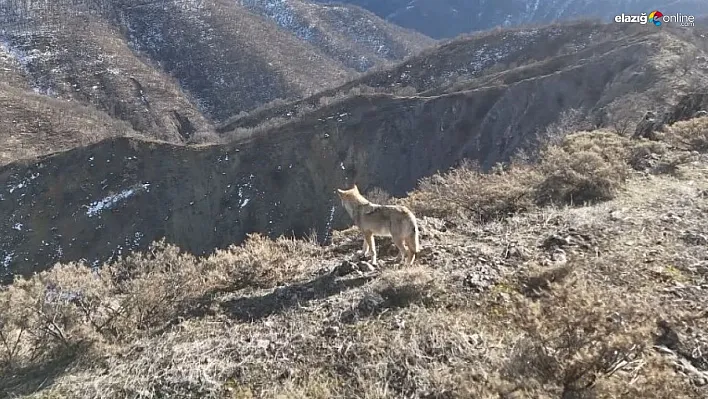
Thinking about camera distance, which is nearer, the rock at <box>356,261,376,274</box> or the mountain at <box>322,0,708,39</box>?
the rock at <box>356,261,376,274</box>

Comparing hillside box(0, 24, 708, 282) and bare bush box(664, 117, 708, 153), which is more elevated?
bare bush box(664, 117, 708, 153)

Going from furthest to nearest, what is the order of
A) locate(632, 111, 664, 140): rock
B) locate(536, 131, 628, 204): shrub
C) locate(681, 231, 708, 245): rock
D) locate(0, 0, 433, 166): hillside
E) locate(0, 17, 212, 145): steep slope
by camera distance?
locate(0, 0, 433, 166): hillside
locate(0, 17, 212, 145): steep slope
locate(632, 111, 664, 140): rock
locate(536, 131, 628, 204): shrub
locate(681, 231, 708, 245): rock

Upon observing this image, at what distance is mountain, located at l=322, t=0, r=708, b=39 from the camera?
150875mm

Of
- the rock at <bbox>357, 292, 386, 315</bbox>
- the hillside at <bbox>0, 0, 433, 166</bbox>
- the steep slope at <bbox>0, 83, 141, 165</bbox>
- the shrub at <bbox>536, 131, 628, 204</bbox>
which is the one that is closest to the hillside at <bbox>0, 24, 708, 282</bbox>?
the steep slope at <bbox>0, 83, 141, 165</bbox>

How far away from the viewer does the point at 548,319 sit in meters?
3.62

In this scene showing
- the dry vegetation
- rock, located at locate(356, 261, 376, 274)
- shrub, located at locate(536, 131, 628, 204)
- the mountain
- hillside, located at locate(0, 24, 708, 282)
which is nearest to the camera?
the dry vegetation

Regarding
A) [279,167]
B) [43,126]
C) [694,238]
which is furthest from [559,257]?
[43,126]

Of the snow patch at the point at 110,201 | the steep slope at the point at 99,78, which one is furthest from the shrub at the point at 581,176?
the steep slope at the point at 99,78

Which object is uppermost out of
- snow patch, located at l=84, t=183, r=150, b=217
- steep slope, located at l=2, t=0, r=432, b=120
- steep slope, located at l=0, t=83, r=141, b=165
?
steep slope, located at l=2, t=0, r=432, b=120

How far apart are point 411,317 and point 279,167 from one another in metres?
40.2

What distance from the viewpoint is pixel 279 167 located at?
43.5 m

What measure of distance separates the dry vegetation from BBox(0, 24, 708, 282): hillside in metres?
31.3

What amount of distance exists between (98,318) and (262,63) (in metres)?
84.3

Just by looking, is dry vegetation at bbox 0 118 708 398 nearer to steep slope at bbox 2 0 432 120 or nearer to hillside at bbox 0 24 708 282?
hillside at bbox 0 24 708 282
